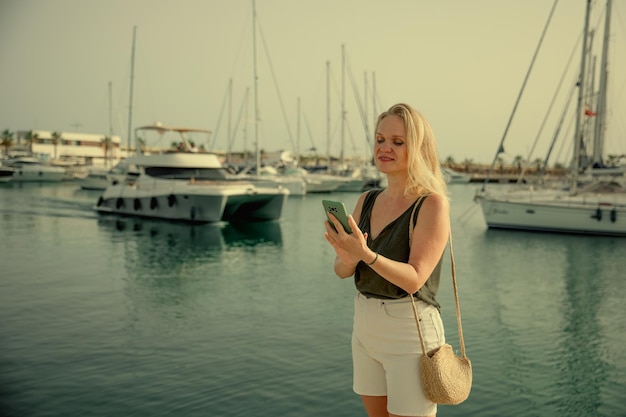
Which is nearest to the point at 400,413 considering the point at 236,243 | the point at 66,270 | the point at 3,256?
the point at 66,270

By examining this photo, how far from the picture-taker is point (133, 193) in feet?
100

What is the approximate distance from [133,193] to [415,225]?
29549 millimetres

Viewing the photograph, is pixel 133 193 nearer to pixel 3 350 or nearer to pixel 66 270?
pixel 66 270

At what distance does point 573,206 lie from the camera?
24.9 meters

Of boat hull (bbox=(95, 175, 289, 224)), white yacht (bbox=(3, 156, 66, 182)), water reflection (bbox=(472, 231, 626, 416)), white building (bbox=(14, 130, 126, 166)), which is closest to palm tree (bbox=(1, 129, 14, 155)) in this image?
white building (bbox=(14, 130, 126, 166))

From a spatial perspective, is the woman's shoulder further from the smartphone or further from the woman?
the smartphone

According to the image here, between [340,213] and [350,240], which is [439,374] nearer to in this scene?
[350,240]

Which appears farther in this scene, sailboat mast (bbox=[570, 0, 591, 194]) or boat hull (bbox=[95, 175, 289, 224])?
boat hull (bbox=[95, 175, 289, 224])

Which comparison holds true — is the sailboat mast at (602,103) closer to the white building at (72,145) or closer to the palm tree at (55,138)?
the white building at (72,145)

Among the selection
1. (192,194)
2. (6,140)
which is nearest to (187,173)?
(192,194)

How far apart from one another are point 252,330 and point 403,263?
25.4ft

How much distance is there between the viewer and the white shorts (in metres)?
2.57

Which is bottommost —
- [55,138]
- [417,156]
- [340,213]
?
[340,213]

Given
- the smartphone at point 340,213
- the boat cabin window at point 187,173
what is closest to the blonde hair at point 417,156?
the smartphone at point 340,213
